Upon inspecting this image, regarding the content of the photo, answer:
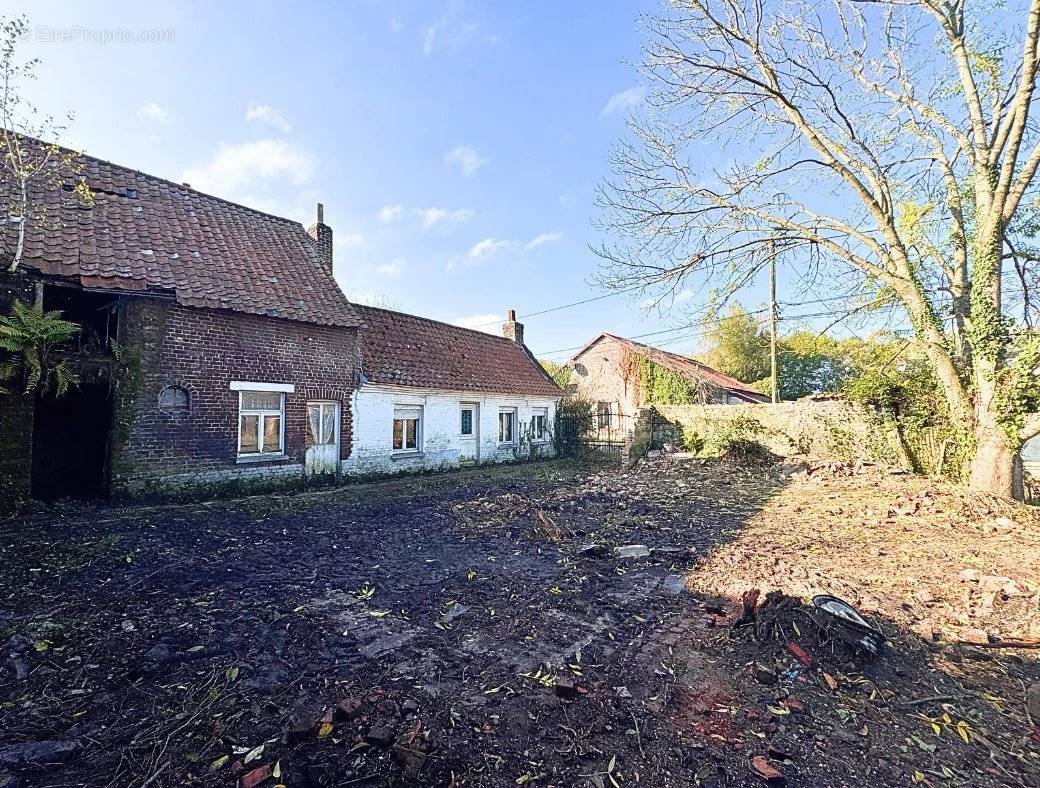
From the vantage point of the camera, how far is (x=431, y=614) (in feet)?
14.5

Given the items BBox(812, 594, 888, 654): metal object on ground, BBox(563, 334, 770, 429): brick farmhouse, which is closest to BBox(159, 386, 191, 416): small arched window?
BBox(812, 594, 888, 654): metal object on ground

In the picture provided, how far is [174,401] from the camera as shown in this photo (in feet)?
30.1

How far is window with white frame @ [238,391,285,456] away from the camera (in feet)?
33.4

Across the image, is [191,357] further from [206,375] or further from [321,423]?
[321,423]

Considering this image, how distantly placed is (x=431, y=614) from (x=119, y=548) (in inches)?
178

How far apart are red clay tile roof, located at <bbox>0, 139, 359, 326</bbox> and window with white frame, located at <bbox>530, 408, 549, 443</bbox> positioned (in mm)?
9221

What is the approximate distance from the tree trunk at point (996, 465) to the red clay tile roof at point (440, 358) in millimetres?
12633

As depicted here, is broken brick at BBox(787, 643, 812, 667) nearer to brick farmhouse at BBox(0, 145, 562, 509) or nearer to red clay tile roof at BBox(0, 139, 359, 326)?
brick farmhouse at BBox(0, 145, 562, 509)

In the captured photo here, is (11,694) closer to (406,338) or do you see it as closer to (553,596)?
(553,596)

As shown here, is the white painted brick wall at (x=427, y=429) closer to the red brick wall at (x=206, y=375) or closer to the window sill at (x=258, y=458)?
the red brick wall at (x=206, y=375)

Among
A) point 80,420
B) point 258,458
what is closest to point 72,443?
point 80,420

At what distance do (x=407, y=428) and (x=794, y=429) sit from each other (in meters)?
12.8

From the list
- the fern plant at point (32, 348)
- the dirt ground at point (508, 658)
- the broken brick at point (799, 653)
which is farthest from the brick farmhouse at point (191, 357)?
the broken brick at point (799, 653)

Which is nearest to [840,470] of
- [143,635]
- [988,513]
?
[988,513]
